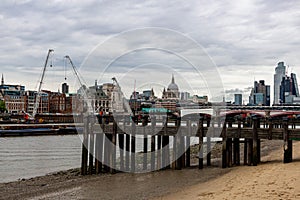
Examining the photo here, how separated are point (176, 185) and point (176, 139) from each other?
185 inches

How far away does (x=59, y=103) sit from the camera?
7618 inches

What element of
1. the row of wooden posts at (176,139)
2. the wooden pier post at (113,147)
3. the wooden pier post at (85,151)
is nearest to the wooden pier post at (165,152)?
the row of wooden posts at (176,139)

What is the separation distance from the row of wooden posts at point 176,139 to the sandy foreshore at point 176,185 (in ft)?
3.17

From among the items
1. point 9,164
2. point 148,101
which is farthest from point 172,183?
point 148,101

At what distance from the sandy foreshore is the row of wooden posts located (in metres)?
0.97

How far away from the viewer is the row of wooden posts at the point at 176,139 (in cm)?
2198

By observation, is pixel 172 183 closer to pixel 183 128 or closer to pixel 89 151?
pixel 183 128

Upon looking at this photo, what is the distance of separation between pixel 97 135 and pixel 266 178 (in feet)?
42.4

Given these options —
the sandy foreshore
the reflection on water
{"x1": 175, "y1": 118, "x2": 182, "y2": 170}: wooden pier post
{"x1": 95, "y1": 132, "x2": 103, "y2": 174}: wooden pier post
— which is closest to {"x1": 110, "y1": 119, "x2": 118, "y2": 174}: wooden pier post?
the sandy foreshore

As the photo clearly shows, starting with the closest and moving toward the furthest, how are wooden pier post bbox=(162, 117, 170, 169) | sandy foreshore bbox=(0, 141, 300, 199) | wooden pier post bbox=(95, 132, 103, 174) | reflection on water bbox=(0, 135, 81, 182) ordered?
sandy foreshore bbox=(0, 141, 300, 199), wooden pier post bbox=(162, 117, 170, 169), wooden pier post bbox=(95, 132, 103, 174), reflection on water bbox=(0, 135, 81, 182)

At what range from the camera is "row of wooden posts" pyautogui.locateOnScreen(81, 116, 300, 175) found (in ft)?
72.1

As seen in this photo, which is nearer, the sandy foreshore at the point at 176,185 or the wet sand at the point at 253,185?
the wet sand at the point at 253,185

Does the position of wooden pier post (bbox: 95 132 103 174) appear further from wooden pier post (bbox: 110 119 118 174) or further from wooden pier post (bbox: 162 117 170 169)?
wooden pier post (bbox: 162 117 170 169)

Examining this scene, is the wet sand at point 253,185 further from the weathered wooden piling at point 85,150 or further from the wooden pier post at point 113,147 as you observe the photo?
the weathered wooden piling at point 85,150
